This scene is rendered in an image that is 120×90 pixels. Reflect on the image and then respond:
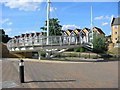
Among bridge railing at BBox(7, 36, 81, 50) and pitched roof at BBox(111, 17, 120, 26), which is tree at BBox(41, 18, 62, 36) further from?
pitched roof at BBox(111, 17, 120, 26)

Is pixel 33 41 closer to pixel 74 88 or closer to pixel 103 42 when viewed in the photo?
pixel 74 88

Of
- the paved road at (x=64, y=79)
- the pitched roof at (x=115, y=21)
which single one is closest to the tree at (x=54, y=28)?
the pitched roof at (x=115, y=21)

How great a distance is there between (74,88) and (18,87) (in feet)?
7.19

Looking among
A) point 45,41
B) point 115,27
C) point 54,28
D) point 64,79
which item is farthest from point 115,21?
point 64,79

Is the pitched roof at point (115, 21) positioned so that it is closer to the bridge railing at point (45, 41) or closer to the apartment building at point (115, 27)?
the apartment building at point (115, 27)

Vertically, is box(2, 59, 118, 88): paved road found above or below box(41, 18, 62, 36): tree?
below

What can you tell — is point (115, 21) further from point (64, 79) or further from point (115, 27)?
point (64, 79)

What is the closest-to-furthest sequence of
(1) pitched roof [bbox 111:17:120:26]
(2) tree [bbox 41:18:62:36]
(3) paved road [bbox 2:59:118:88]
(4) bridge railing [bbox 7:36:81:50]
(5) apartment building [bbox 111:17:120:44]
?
(3) paved road [bbox 2:59:118:88], (4) bridge railing [bbox 7:36:81:50], (2) tree [bbox 41:18:62:36], (5) apartment building [bbox 111:17:120:44], (1) pitched roof [bbox 111:17:120:26]

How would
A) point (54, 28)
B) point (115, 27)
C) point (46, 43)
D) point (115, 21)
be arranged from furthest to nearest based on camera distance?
point (115, 21) < point (115, 27) < point (54, 28) < point (46, 43)

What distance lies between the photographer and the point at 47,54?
4250 cm

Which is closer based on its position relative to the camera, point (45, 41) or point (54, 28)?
point (45, 41)

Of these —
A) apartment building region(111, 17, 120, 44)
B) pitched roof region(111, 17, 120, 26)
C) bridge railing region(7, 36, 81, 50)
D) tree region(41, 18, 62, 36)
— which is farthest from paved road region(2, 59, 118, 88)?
pitched roof region(111, 17, 120, 26)

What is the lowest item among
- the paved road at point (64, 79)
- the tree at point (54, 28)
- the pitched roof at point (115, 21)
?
the paved road at point (64, 79)

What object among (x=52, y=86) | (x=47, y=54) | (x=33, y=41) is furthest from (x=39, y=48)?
(x=52, y=86)
